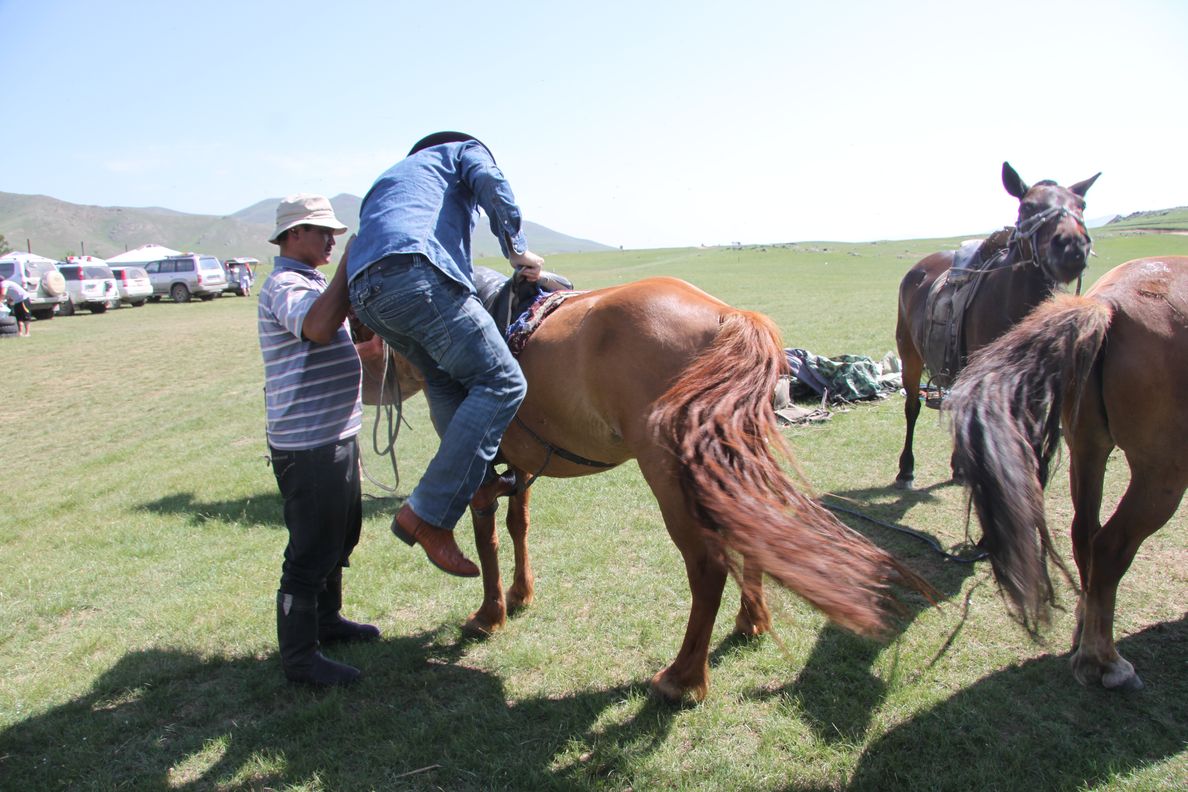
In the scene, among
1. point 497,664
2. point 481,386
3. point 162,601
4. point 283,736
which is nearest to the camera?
point 481,386

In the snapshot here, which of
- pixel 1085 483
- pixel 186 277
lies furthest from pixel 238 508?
pixel 186 277

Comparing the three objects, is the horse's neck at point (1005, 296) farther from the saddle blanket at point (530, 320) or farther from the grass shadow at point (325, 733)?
the grass shadow at point (325, 733)

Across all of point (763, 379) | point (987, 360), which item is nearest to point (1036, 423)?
point (987, 360)

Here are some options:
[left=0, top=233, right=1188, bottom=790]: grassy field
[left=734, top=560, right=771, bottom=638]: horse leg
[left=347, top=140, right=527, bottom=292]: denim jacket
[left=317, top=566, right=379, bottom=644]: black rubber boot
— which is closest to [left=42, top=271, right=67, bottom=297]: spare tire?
[left=0, top=233, right=1188, bottom=790]: grassy field

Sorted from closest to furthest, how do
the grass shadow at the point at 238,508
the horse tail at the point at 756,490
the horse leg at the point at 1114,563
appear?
the horse tail at the point at 756,490 → the horse leg at the point at 1114,563 → the grass shadow at the point at 238,508

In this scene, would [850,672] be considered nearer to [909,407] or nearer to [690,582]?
[690,582]

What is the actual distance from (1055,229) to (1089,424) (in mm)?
1883

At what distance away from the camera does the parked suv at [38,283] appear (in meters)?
24.8

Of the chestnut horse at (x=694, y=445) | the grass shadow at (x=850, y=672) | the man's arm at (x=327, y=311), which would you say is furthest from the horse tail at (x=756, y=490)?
the man's arm at (x=327, y=311)

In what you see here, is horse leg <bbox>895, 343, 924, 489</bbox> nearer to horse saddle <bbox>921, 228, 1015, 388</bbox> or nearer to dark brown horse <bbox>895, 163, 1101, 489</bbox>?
dark brown horse <bbox>895, 163, 1101, 489</bbox>

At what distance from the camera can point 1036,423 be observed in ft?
8.51

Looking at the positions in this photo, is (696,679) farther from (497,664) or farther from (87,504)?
(87,504)

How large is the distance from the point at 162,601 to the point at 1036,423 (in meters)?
4.77

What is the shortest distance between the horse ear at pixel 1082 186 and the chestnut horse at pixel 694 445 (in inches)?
130
